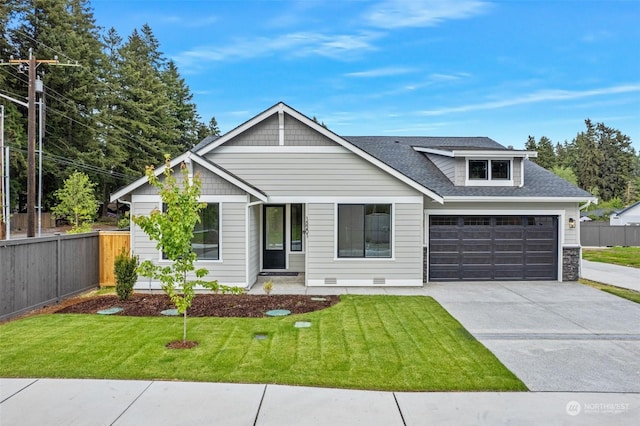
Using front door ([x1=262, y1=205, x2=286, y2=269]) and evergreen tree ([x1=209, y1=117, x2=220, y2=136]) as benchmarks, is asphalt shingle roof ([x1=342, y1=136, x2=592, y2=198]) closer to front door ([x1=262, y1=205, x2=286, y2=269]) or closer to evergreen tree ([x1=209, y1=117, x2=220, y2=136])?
front door ([x1=262, y1=205, x2=286, y2=269])

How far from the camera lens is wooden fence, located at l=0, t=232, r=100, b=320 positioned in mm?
7969

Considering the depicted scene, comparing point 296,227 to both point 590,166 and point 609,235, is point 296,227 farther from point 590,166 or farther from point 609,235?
point 590,166

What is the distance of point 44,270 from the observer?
9.08m

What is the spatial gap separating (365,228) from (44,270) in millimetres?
8125

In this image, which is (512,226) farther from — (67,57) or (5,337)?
(67,57)

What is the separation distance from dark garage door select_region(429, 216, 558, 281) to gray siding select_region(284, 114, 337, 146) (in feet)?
15.0

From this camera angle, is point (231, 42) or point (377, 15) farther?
point (231, 42)

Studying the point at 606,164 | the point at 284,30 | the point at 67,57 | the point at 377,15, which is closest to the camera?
the point at 377,15

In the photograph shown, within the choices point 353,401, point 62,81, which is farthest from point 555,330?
point 62,81

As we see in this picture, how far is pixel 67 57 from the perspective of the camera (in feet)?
107

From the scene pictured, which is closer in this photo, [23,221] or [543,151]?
[23,221]

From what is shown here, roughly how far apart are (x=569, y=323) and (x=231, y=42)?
16.8m

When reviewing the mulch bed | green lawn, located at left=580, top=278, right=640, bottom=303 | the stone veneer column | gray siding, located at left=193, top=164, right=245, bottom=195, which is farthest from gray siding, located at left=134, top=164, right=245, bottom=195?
green lawn, located at left=580, top=278, right=640, bottom=303

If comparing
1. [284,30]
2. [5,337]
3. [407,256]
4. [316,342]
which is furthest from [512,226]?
[5,337]
